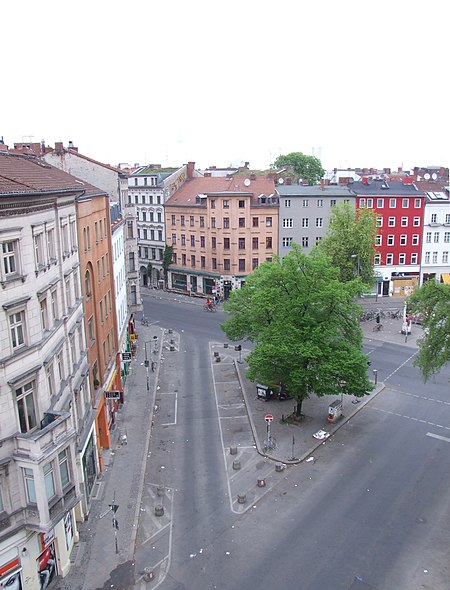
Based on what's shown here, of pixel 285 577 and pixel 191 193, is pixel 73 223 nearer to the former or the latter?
pixel 285 577

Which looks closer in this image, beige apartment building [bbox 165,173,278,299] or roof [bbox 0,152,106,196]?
roof [bbox 0,152,106,196]

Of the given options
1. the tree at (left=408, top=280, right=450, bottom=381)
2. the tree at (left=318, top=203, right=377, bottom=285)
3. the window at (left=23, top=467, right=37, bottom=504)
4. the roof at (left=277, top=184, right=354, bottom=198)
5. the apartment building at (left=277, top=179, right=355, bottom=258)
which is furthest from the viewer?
the roof at (left=277, top=184, right=354, bottom=198)

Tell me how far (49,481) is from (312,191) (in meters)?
59.2

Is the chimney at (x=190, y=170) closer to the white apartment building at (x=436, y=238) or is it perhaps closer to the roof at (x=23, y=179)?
the white apartment building at (x=436, y=238)

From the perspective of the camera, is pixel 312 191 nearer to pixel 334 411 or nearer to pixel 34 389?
pixel 334 411

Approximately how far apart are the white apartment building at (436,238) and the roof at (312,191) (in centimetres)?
1149

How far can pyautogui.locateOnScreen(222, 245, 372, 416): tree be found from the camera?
31.4m

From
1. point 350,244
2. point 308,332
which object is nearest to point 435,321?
point 308,332

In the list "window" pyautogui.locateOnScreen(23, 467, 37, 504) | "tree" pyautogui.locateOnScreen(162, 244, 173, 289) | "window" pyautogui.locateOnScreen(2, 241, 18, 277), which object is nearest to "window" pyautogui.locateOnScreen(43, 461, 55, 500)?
"window" pyautogui.locateOnScreen(23, 467, 37, 504)

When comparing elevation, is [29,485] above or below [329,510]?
above

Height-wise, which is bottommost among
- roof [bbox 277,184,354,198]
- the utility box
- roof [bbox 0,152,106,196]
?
the utility box

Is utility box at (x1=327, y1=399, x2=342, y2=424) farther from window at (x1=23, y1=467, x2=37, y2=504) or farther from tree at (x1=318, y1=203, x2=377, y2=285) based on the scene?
tree at (x1=318, y1=203, x2=377, y2=285)

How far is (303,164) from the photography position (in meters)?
111

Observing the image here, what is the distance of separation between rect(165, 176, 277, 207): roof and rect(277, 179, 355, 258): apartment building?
221 centimetres
